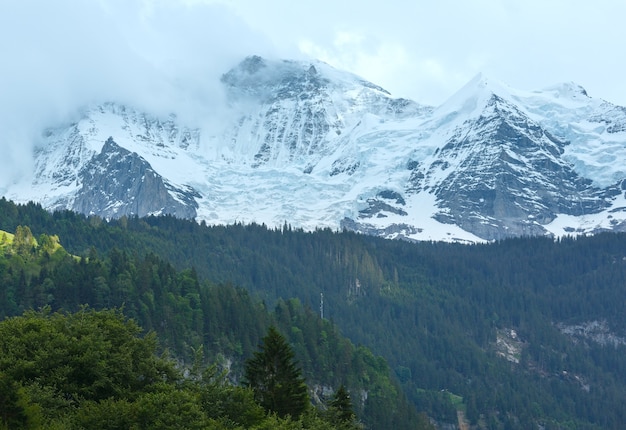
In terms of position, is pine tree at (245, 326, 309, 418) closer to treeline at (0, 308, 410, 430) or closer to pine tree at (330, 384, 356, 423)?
treeline at (0, 308, 410, 430)

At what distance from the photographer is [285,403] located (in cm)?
8819

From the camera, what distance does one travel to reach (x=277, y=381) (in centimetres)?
8881

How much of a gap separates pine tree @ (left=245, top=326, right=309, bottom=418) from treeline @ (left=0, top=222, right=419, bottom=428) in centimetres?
6017

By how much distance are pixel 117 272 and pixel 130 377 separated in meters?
95.8

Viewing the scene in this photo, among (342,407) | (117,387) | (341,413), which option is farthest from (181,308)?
(117,387)

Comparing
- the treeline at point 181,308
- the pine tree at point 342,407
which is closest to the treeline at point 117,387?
the pine tree at point 342,407

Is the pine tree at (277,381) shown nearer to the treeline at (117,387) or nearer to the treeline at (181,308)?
the treeline at (117,387)

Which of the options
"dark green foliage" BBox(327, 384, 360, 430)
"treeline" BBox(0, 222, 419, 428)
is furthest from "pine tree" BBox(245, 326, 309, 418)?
"treeline" BBox(0, 222, 419, 428)

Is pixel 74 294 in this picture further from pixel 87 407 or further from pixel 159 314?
pixel 87 407

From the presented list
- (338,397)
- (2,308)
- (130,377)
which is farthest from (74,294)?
(130,377)

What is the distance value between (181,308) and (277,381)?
88.7 metres

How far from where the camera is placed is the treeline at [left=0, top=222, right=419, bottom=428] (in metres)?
163

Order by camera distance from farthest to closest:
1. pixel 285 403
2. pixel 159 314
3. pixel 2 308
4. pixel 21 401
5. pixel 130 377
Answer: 1. pixel 159 314
2. pixel 2 308
3. pixel 285 403
4. pixel 130 377
5. pixel 21 401

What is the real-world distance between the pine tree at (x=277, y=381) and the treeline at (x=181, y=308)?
197 feet
